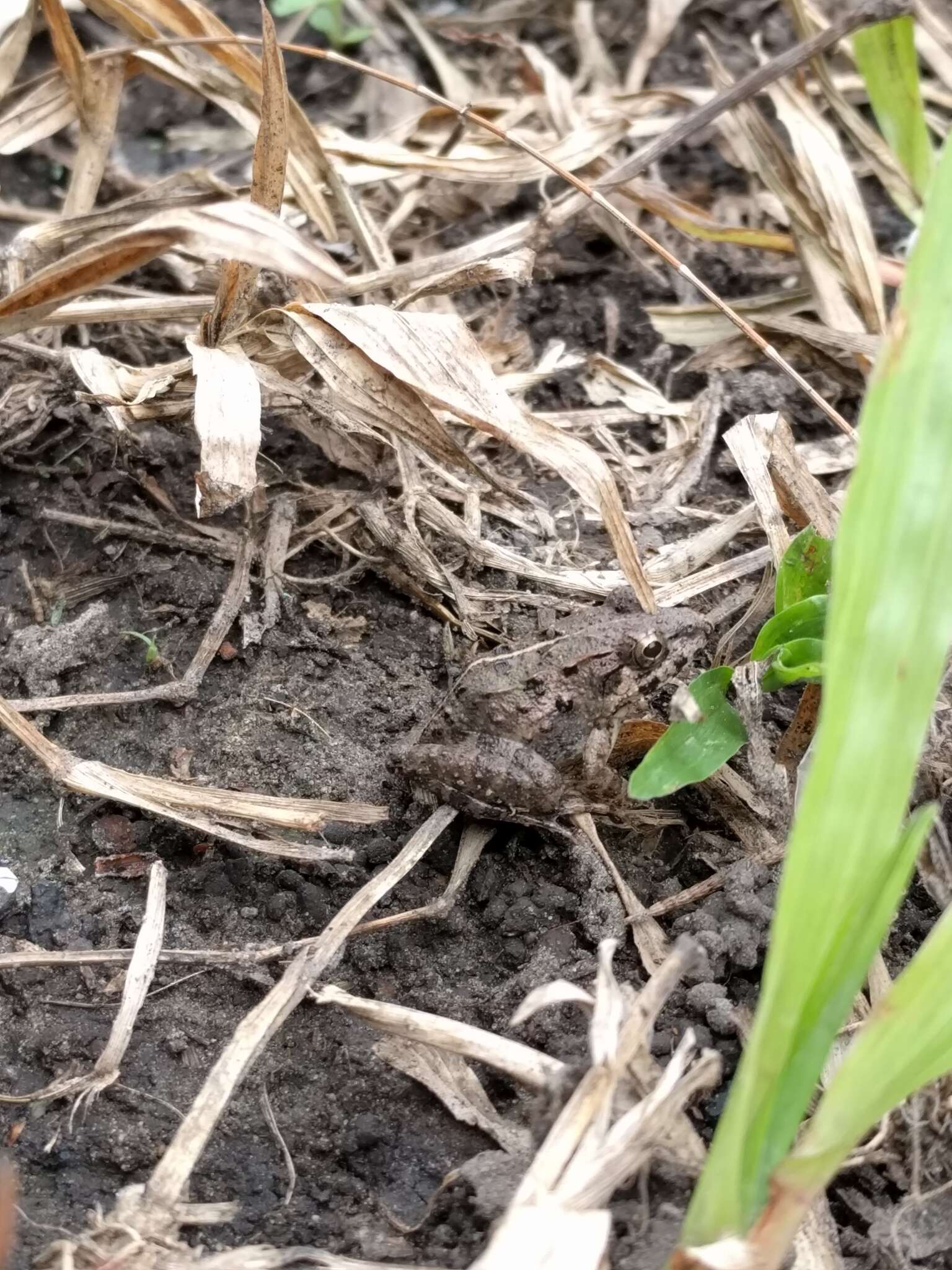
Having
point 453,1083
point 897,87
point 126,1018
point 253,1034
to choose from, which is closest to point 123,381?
point 126,1018

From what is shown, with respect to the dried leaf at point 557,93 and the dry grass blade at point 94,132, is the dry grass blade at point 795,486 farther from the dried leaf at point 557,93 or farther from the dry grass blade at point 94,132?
the dry grass blade at point 94,132

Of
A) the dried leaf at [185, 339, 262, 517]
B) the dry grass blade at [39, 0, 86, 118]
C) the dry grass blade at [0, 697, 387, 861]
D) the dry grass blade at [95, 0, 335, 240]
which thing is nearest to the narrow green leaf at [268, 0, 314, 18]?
the dry grass blade at [95, 0, 335, 240]

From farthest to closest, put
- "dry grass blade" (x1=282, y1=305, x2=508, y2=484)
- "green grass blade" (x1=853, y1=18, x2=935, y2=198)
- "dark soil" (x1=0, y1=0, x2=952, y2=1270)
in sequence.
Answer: "green grass blade" (x1=853, y1=18, x2=935, y2=198) → "dry grass blade" (x1=282, y1=305, x2=508, y2=484) → "dark soil" (x1=0, y1=0, x2=952, y2=1270)

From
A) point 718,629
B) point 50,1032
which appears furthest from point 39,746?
point 718,629

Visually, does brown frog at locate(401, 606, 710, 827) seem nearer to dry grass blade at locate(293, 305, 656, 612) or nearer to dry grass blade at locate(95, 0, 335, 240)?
dry grass blade at locate(293, 305, 656, 612)

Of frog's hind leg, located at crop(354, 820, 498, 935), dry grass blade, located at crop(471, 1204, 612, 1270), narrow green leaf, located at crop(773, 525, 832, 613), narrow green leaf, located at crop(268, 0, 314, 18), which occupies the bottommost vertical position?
frog's hind leg, located at crop(354, 820, 498, 935)

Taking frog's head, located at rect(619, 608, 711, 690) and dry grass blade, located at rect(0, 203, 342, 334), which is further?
frog's head, located at rect(619, 608, 711, 690)
